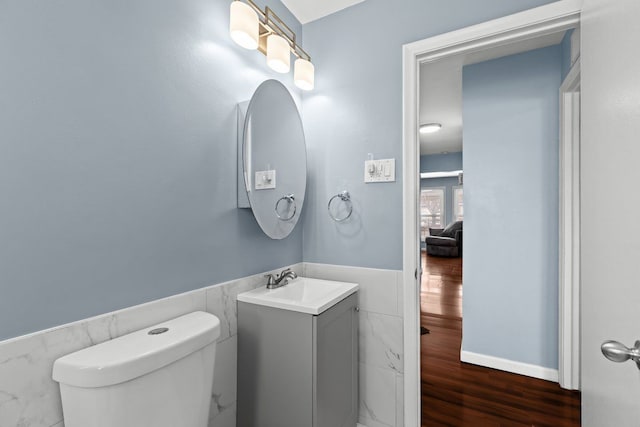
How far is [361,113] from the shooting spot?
1.62 m

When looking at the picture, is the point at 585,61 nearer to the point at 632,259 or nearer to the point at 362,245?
the point at 632,259

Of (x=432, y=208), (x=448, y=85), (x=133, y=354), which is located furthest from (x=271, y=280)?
(x=432, y=208)

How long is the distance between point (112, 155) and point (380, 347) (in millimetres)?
1460

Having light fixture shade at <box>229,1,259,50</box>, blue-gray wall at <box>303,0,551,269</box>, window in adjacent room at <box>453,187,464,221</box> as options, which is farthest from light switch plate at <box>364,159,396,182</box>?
window in adjacent room at <box>453,187,464,221</box>

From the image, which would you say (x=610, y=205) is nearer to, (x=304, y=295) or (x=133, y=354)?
(x=304, y=295)

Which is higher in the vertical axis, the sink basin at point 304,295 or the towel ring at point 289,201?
the towel ring at point 289,201

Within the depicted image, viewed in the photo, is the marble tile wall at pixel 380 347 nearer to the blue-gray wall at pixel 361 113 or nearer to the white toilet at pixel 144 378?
the blue-gray wall at pixel 361 113

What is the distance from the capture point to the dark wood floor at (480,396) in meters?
1.65

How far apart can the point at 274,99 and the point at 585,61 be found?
4.05 ft

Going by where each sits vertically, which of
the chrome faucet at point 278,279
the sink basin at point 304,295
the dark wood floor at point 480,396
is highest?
the chrome faucet at point 278,279

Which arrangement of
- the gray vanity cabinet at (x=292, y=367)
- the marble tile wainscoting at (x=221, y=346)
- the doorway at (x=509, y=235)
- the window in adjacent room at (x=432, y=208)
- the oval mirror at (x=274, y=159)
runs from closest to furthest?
the marble tile wainscoting at (x=221, y=346)
the gray vanity cabinet at (x=292, y=367)
the oval mirror at (x=274, y=159)
the doorway at (x=509, y=235)
the window in adjacent room at (x=432, y=208)

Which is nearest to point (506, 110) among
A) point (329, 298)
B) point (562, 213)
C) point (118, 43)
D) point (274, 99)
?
point (562, 213)

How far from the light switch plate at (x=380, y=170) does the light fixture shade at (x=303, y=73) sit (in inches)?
21.5

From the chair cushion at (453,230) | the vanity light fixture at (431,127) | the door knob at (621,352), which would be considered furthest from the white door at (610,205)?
the chair cushion at (453,230)
